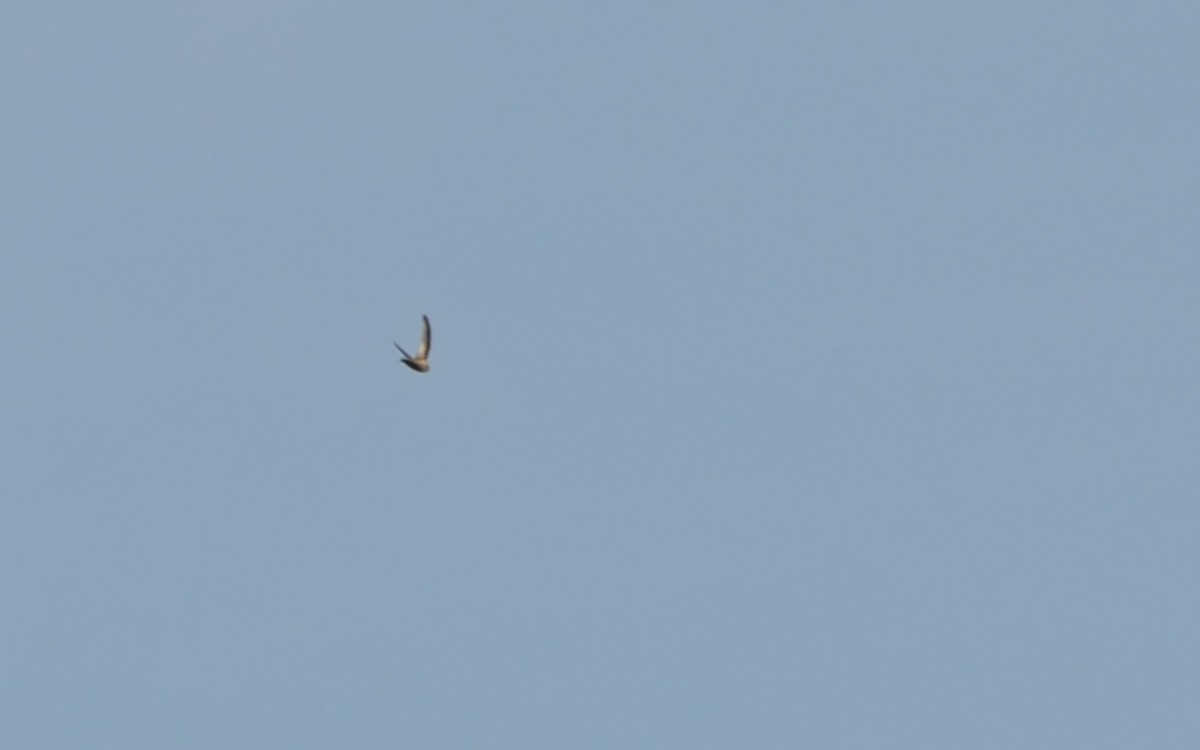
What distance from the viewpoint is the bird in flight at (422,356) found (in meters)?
55.0

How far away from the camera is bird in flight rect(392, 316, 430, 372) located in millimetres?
54969

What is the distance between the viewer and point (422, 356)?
2190 inches

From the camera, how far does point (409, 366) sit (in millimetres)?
54875
